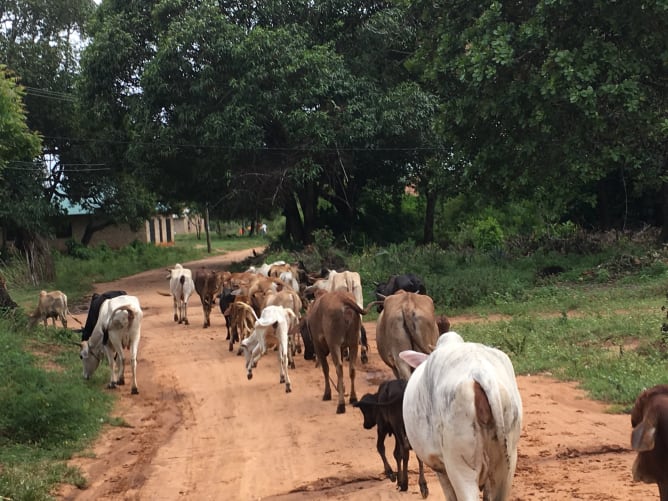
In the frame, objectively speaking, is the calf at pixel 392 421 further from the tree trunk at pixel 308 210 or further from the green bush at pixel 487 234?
the tree trunk at pixel 308 210

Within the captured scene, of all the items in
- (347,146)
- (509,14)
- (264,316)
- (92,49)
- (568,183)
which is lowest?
(264,316)

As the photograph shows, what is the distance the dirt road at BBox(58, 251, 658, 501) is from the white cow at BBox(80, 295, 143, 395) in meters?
0.33

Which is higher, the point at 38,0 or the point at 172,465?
the point at 38,0

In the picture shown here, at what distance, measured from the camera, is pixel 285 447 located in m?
8.64

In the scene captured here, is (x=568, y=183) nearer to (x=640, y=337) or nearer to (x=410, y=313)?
(x=640, y=337)

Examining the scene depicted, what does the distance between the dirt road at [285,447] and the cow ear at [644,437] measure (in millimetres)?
2491

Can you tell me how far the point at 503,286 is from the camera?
18.6 metres

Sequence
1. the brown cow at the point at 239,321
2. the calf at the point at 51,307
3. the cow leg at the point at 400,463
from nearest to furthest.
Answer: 1. the cow leg at the point at 400,463
2. the brown cow at the point at 239,321
3. the calf at the point at 51,307

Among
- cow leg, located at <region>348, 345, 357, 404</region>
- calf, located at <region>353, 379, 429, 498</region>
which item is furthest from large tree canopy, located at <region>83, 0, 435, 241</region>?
calf, located at <region>353, 379, 429, 498</region>

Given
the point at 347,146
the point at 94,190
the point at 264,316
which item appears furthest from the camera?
the point at 94,190

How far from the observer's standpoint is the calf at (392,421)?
6883 mm

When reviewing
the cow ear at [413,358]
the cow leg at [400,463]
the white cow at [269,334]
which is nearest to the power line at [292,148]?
the white cow at [269,334]

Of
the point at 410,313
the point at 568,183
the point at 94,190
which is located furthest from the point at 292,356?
the point at 94,190

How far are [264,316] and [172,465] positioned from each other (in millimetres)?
3618
